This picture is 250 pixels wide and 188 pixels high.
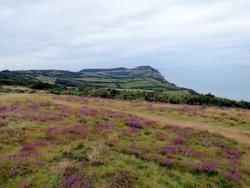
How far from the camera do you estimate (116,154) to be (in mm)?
13320

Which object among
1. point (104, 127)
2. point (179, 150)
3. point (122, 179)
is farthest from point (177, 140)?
point (122, 179)

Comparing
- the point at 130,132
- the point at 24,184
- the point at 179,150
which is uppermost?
the point at 130,132

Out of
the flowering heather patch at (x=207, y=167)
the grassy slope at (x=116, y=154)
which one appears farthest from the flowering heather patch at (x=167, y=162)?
the flowering heather patch at (x=207, y=167)

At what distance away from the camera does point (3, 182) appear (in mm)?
10086

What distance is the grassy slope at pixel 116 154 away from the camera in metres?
10.4

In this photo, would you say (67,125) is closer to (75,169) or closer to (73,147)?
(73,147)

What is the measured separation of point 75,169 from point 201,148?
902 centimetres

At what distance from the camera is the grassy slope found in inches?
411

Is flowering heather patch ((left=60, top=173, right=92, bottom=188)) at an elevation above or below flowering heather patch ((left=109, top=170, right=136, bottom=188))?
below

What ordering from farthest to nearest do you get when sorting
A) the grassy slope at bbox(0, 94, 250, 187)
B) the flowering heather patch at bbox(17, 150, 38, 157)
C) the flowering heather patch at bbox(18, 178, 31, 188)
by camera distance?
the flowering heather patch at bbox(17, 150, 38, 157), the grassy slope at bbox(0, 94, 250, 187), the flowering heather patch at bbox(18, 178, 31, 188)

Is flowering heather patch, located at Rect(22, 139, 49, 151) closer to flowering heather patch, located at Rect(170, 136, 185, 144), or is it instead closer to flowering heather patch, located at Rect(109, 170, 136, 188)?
flowering heather patch, located at Rect(109, 170, 136, 188)

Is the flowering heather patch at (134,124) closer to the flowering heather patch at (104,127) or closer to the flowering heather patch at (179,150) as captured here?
the flowering heather patch at (104,127)

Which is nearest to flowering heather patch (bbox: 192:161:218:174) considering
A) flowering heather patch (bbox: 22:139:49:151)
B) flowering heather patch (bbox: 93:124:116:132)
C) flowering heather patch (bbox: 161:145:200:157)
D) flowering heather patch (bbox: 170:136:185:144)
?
flowering heather patch (bbox: 161:145:200:157)

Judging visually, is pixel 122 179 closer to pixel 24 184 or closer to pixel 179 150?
pixel 24 184
